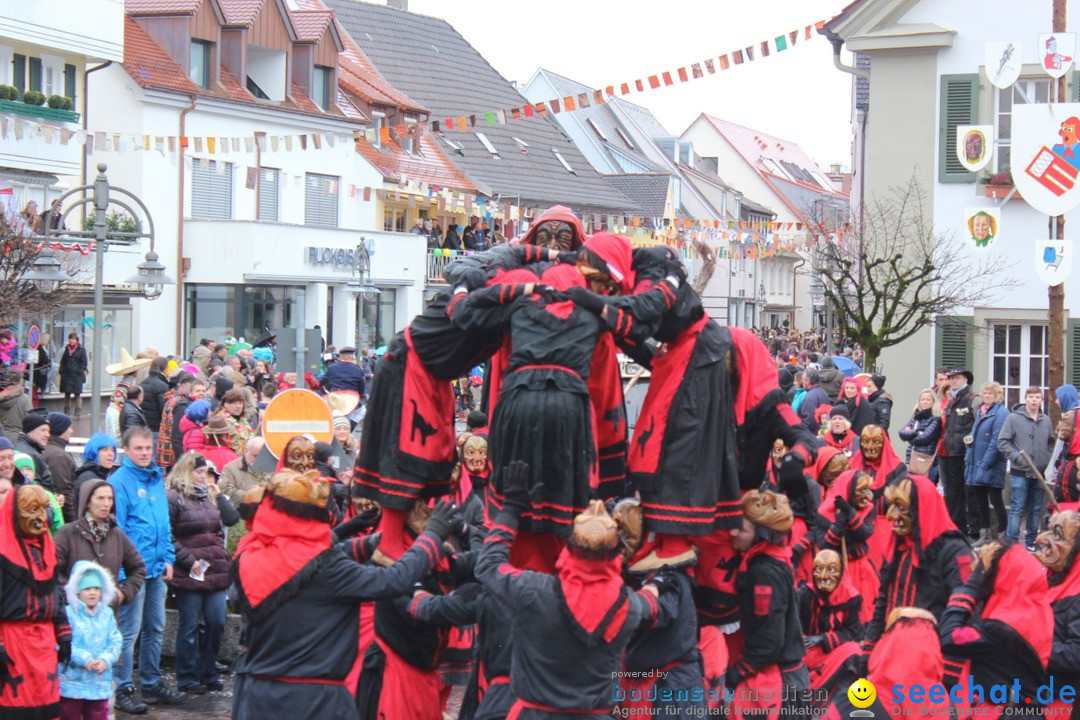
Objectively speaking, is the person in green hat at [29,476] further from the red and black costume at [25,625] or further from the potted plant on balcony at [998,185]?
the potted plant on balcony at [998,185]

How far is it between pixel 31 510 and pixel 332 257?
1027 inches

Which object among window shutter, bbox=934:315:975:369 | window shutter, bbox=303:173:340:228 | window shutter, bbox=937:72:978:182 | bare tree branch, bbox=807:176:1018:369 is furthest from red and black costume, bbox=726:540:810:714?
window shutter, bbox=303:173:340:228

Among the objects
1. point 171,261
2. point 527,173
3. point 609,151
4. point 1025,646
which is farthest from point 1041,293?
point 609,151

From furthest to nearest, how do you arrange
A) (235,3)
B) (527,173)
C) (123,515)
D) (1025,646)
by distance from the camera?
(527,173) < (235,3) < (123,515) < (1025,646)

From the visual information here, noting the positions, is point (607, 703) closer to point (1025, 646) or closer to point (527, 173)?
point (1025, 646)

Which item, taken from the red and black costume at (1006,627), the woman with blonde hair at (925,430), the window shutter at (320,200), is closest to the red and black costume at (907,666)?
the red and black costume at (1006,627)

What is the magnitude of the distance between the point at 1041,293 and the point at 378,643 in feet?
48.4

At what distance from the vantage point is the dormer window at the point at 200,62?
3058cm

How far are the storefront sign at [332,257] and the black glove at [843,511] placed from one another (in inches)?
969

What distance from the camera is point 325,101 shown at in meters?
34.4

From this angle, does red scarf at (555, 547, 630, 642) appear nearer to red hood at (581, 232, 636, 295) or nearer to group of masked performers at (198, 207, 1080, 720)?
group of masked performers at (198, 207, 1080, 720)

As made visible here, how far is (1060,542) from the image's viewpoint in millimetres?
6801

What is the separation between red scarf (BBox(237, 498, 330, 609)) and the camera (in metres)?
5.78

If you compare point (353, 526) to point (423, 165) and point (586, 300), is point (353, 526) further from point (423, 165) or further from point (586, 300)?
point (423, 165)
